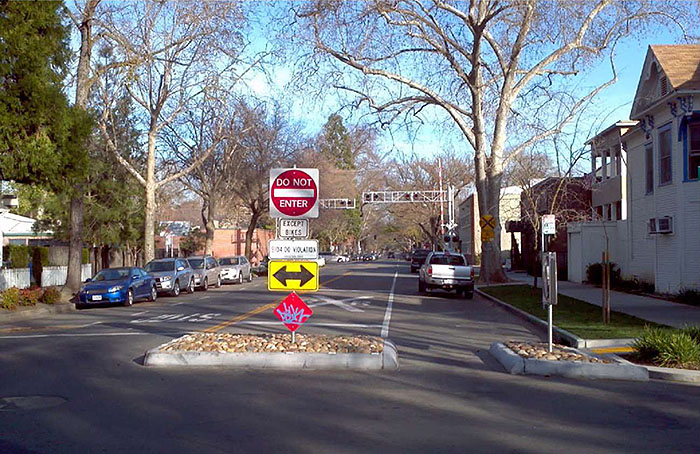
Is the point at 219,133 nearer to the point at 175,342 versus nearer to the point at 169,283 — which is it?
the point at 169,283

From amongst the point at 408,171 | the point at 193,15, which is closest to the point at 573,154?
the point at 193,15

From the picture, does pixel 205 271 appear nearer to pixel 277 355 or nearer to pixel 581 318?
pixel 581 318

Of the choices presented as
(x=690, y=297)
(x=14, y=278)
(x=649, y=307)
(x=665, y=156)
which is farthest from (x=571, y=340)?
(x=14, y=278)

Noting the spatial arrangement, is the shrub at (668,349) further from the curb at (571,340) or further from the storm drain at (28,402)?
the storm drain at (28,402)

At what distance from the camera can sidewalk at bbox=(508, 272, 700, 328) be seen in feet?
56.1

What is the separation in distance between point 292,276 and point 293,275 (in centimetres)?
2

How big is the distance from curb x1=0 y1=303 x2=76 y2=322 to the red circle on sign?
11930 mm

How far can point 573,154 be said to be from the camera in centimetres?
2798

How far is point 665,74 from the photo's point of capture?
75.6ft

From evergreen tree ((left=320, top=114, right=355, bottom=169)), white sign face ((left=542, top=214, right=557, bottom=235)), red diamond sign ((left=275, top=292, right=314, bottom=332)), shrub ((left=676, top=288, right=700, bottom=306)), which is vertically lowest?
shrub ((left=676, top=288, right=700, bottom=306))

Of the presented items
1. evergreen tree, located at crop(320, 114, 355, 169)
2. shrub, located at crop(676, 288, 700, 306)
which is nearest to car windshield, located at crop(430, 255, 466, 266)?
shrub, located at crop(676, 288, 700, 306)

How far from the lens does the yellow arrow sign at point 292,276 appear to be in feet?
41.0

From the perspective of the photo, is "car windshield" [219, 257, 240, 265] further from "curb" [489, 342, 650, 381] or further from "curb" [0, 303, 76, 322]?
"curb" [489, 342, 650, 381]

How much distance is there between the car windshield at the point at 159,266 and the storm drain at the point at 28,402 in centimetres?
2121
